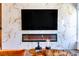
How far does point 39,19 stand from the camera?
650cm

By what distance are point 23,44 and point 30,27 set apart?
28.5 inches

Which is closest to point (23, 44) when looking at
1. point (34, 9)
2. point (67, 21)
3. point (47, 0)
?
point (34, 9)

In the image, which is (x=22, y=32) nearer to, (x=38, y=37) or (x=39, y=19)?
(x=38, y=37)

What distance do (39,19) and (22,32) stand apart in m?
0.84

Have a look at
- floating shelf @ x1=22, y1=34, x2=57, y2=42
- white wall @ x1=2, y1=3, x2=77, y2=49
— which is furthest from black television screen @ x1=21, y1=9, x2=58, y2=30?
floating shelf @ x1=22, y1=34, x2=57, y2=42

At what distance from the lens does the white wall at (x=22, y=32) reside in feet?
21.2

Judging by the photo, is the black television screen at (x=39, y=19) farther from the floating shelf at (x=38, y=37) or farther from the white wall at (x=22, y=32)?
the floating shelf at (x=38, y=37)

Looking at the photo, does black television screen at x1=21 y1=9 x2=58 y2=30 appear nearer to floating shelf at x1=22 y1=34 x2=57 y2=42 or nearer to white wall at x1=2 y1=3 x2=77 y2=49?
white wall at x1=2 y1=3 x2=77 y2=49

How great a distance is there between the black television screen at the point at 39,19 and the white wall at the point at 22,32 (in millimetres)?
155

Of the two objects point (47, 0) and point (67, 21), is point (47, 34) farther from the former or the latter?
point (47, 0)

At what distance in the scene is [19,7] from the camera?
645 centimetres

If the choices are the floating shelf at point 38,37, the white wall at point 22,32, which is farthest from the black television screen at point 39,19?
the floating shelf at point 38,37

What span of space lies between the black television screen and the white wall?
15cm

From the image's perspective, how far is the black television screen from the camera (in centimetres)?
650
